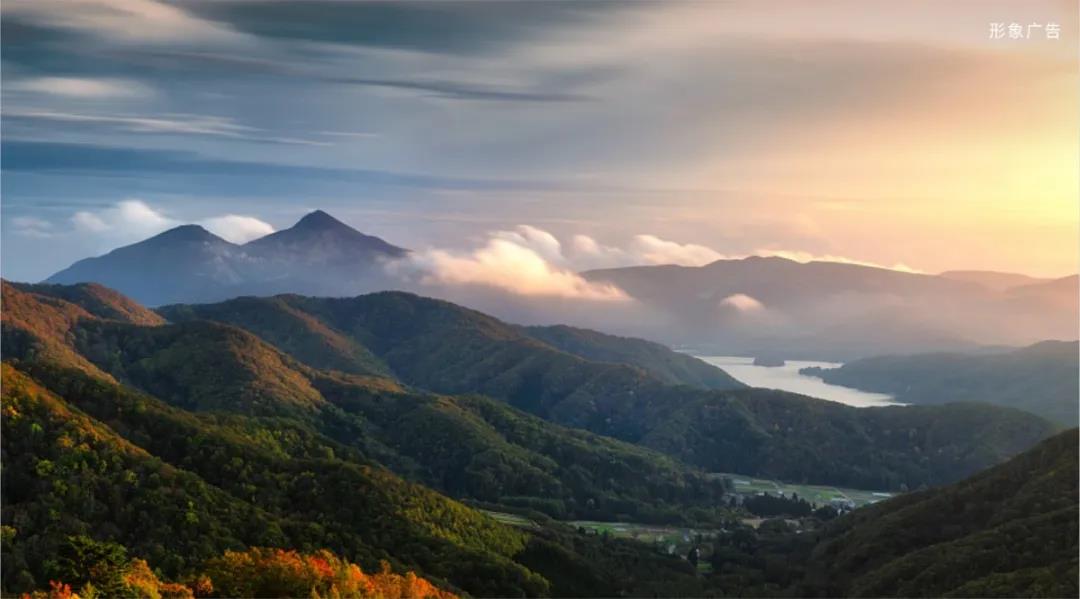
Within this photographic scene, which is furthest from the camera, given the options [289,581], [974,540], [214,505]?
[974,540]

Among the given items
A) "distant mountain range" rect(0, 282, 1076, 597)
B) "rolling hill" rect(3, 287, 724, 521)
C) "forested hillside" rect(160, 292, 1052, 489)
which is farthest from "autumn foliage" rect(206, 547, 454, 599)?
"forested hillside" rect(160, 292, 1052, 489)

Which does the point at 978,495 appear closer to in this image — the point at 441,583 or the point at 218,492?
the point at 441,583

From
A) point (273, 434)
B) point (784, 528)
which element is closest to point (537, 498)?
point (784, 528)

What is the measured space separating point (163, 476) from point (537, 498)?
5611 cm

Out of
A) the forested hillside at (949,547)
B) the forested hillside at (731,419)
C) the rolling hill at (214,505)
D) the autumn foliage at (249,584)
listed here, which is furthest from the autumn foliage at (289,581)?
the forested hillside at (731,419)

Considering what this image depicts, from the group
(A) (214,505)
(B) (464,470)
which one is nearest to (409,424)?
(B) (464,470)

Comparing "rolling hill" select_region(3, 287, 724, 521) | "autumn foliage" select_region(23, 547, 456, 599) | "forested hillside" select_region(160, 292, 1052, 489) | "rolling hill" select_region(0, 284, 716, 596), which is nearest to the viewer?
"autumn foliage" select_region(23, 547, 456, 599)

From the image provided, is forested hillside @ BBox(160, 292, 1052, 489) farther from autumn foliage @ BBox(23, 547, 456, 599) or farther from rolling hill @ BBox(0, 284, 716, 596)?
autumn foliage @ BBox(23, 547, 456, 599)

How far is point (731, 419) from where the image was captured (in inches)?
5507

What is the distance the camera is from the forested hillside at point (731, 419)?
125188 mm

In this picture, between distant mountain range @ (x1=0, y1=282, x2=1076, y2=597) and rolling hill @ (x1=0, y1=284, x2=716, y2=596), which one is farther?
distant mountain range @ (x1=0, y1=282, x2=1076, y2=597)

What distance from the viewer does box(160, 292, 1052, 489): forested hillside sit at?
125m

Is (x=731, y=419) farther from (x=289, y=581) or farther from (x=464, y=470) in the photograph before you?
(x=289, y=581)

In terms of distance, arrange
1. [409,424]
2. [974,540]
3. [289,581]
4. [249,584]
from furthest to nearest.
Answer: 1. [409,424]
2. [974,540]
3. [249,584]
4. [289,581]
